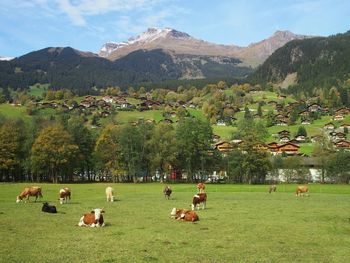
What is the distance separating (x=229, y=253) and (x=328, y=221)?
14362 mm

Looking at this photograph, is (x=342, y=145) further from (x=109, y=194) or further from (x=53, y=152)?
(x=109, y=194)

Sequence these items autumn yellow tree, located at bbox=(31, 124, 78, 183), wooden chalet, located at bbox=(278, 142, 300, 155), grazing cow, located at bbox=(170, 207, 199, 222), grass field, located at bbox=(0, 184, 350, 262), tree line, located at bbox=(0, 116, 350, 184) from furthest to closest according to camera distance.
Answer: wooden chalet, located at bbox=(278, 142, 300, 155) < tree line, located at bbox=(0, 116, 350, 184) < autumn yellow tree, located at bbox=(31, 124, 78, 183) < grazing cow, located at bbox=(170, 207, 199, 222) < grass field, located at bbox=(0, 184, 350, 262)

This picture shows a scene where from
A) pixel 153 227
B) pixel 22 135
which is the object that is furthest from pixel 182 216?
pixel 22 135

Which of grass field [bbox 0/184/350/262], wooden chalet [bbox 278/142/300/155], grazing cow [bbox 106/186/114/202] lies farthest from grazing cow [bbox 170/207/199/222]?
wooden chalet [bbox 278/142/300/155]

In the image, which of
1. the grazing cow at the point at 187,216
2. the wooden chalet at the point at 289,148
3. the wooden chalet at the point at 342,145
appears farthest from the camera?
the wooden chalet at the point at 289,148

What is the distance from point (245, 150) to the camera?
111 metres

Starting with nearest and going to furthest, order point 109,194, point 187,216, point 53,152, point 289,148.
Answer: point 187,216 < point 109,194 < point 53,152 < point 289,148

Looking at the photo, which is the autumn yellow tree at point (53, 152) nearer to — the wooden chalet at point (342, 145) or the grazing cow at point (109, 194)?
the grazing cow at point (109, 194)

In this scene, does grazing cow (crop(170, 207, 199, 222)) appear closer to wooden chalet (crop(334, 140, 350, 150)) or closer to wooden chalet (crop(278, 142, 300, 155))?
wooden chalet (crop(334, 140, 350, 150))

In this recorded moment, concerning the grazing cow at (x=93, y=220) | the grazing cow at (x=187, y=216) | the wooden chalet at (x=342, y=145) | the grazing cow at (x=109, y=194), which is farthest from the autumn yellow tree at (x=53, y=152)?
the wooden chalet at (x=342, y=145)

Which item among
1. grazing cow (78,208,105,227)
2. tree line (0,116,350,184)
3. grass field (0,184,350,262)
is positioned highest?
tree line (0,116,350,184)

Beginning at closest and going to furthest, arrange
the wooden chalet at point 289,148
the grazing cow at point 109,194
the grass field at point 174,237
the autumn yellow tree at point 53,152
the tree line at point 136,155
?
the grass field at point 174,237
the grazing cow at point 109,194
the autumn yellow tree at point 53,152
the tree line at point 136,155
the wooden chalet at point 289,148

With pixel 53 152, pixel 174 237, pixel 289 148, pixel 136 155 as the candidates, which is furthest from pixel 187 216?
pixel 289 148

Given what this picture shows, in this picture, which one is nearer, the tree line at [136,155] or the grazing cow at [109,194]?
the grazing cow at [109,194]
